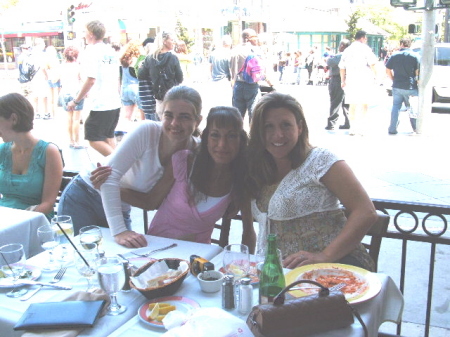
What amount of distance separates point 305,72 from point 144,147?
19.7 meters

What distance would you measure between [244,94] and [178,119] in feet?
20.1

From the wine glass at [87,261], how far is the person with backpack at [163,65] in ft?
17.8

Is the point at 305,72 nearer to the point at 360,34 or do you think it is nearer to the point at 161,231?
the point at 360,34

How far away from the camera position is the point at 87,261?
205 centimetres

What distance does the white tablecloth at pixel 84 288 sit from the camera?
5.59ft

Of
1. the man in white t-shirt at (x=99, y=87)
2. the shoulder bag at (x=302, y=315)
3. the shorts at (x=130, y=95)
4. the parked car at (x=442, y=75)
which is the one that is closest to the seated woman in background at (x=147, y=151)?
the shoulder bag at (x=302, y=315)

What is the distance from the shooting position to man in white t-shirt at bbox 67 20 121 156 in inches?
255

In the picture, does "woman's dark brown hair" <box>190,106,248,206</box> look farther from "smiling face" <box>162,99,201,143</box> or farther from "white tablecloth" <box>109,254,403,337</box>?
"white tablecloth" <box>109,254,403,337</box>

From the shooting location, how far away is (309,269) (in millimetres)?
2057

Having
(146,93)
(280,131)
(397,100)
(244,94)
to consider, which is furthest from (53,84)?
(280,131)

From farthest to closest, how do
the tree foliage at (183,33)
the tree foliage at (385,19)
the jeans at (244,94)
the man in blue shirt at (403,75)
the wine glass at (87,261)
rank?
the tree foliage at (385,19) → the tree foliage at (183,33) → the man in blue shirt at (403,75) → the jeans at (244,94) → the wine glass at (87,261)

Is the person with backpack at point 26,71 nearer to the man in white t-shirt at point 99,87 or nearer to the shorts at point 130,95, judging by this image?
the shorts at point 130,95

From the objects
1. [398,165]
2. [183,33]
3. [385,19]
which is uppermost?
[385,19]

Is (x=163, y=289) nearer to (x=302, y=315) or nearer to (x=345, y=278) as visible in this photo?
(x=302, y=315)
